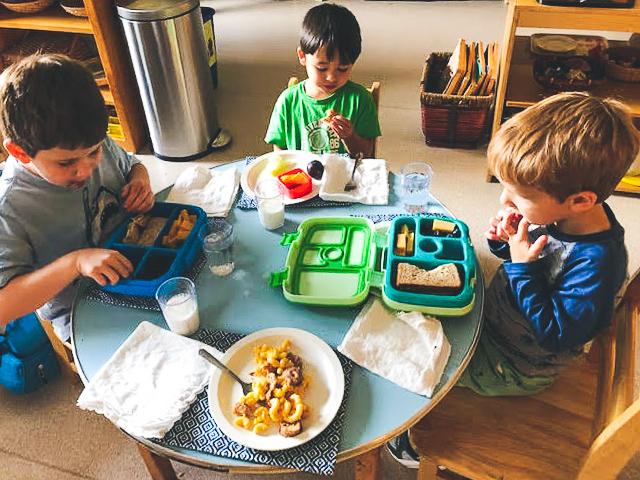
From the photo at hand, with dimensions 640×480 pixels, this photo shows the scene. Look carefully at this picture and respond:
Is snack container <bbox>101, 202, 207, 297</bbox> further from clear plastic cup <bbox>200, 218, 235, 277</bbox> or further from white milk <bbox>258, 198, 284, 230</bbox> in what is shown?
white milk <bbox>258, 198, 284, 230</bbox>

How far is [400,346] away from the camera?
1.10 m

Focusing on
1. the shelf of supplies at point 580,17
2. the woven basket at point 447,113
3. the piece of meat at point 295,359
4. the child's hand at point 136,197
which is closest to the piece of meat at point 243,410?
the piece of meat at point 295,359

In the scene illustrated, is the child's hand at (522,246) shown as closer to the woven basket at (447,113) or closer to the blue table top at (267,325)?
the blue table top at (267,325)

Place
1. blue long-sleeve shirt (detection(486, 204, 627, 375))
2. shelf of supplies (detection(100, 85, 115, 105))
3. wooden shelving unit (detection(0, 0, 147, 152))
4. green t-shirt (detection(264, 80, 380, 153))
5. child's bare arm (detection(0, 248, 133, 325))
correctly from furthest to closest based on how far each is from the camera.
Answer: shelf of supplies (detection(100, 85, 115, 105)), wooden shelving unit (detection(0, 0, 147, 152)), green t-shirt (detection(264, 80, 380, 153)), child's bare arm (detection(0, 248, 133, 325)), blue long-sleeve shirt (detection(486, 204, 627, 375))

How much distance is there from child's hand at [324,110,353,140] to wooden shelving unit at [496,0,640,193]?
3.30 ft

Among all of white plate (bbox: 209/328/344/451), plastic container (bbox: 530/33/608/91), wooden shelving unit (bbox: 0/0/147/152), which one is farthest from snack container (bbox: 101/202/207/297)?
plastic container (bbox: 530/33/608/91)

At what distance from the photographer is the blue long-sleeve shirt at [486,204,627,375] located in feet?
3.45

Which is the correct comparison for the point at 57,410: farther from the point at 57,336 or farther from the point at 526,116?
the point at 526,116

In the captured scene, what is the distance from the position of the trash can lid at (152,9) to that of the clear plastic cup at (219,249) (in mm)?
1519

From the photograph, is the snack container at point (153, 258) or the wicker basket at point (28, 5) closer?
the snack container at point (153, 258)

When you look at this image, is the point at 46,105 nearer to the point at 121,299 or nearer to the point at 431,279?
the point at 121,299

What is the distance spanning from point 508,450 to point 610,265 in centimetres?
44

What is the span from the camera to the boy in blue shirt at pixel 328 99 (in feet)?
5.64

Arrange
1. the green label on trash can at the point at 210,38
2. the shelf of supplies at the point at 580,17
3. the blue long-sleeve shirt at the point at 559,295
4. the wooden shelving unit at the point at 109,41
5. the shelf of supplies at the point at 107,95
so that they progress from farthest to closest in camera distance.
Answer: the green label on trash can at the point at 210,38 → the shelf of supplies at the point at 107,95 → the wooden shelving unit at the point at 109,41 → the shelf of supplies at the point at 580,17 → the blue long-sleeve shirt at the point at 559,295
